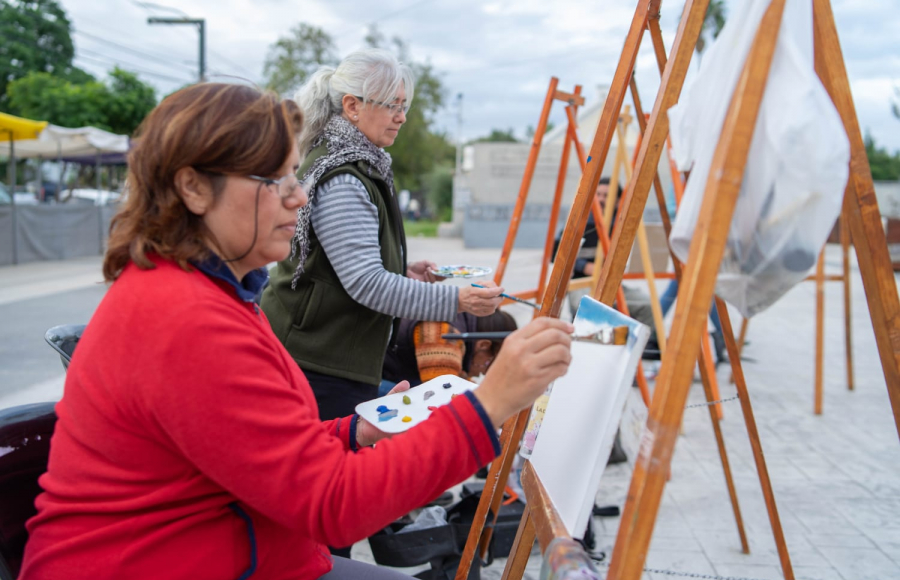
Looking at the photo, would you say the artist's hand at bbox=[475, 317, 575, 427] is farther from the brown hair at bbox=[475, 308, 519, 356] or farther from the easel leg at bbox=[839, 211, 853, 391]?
the easel leg at bbox=[839, 211, 853, 391]

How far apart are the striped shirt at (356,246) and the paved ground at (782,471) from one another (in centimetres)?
123

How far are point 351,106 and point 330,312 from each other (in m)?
0.58

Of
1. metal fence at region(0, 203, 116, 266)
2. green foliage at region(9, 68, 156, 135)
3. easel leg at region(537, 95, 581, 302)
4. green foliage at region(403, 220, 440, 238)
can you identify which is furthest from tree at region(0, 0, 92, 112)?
easel leg at region(537, 95, 581, 302)

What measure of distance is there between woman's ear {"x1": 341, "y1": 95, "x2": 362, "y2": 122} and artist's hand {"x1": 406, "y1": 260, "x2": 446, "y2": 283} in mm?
618

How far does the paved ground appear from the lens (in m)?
2.45

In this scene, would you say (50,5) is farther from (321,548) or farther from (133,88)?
(321,548)

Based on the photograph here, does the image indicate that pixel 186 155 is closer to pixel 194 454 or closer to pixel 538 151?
pixel 194 454

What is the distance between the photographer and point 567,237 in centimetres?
171

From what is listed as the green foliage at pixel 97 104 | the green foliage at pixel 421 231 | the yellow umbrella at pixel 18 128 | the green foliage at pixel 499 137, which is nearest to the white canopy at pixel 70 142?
the yellow umbrella at pixel 18 128

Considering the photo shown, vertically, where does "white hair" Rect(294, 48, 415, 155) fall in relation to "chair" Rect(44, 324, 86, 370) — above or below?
above

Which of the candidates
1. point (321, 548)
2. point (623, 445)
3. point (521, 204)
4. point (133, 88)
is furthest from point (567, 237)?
point (133, 88)

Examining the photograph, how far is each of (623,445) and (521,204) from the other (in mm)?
1405

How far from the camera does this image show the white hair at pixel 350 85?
1.82 meters

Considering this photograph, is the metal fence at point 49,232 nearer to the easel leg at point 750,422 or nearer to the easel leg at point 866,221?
the easel leg at point 750,422
